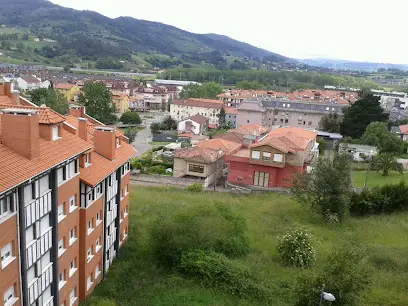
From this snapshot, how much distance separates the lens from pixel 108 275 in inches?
910

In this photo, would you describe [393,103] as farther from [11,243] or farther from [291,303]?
[11,243]

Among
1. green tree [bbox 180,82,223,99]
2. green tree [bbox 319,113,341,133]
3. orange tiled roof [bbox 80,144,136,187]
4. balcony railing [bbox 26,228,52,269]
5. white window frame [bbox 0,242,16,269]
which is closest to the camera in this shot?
white window frame [bbox 0,242,16,269]

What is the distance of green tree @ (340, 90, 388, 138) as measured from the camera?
66.5m

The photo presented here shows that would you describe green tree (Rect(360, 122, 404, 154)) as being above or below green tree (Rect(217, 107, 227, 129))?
above

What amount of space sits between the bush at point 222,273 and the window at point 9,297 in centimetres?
1048

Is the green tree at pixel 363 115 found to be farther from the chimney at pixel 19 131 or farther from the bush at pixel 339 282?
the chimney at pixel 19 131

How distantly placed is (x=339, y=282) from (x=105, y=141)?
13.5 m

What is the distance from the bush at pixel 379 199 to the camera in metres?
35.7

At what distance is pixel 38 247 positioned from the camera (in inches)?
594

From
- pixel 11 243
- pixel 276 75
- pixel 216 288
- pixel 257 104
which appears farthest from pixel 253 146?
pixel 276 75

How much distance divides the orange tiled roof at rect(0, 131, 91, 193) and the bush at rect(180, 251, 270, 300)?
9498 millimetres

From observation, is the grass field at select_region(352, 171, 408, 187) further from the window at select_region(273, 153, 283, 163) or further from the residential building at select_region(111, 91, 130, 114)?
the residential building at select_region(111, 91, 130, 114)

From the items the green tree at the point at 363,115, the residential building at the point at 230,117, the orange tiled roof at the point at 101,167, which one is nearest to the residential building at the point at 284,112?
the residential building at the point at 230,117

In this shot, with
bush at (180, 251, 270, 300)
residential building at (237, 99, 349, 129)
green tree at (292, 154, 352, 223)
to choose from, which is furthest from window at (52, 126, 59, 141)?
residential building at (237, 99, 349, 129)
